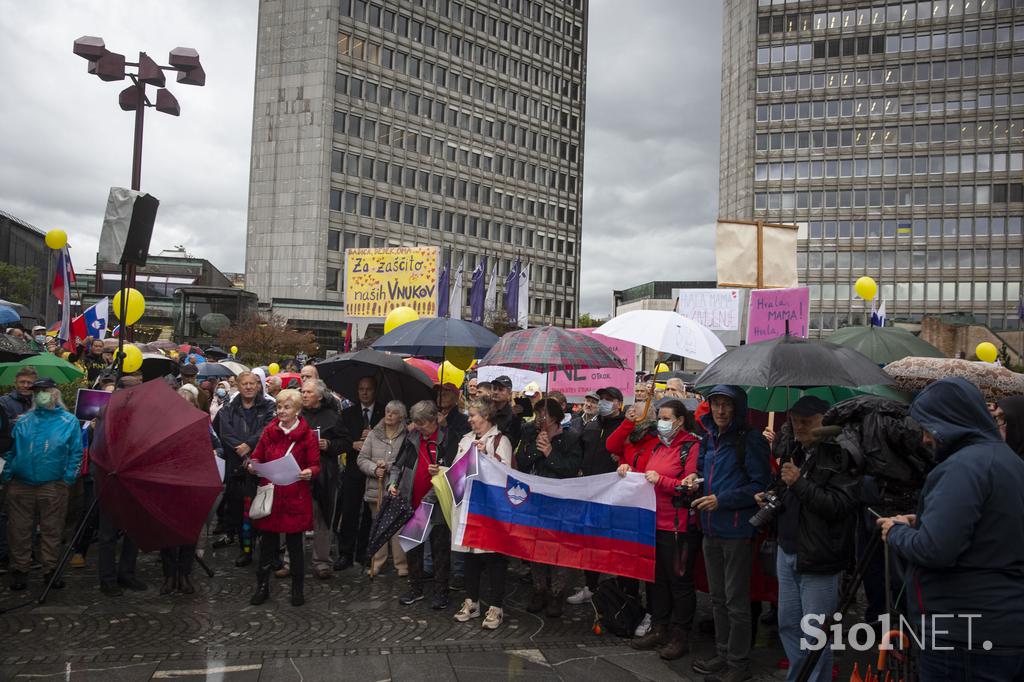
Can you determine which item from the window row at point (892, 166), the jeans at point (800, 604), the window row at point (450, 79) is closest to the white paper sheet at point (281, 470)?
the jeans at point (800, 604)

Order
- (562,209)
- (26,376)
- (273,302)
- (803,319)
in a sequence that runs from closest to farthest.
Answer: (26,376) < (803,319) < (273,302) < (562,209)

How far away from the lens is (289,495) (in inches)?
283

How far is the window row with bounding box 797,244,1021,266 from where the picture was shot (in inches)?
3150

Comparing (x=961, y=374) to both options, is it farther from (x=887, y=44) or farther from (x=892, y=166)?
(x=887, y=44)

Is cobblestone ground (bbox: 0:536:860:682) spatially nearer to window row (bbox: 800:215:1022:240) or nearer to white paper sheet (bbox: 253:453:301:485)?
white paper sheet (bbox: 253:453:301:485)

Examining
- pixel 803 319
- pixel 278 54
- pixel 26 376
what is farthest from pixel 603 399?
pixel 278 54

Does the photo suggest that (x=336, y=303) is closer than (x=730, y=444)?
No

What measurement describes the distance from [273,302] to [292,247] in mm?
5662

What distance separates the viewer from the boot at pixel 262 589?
7.13 metres

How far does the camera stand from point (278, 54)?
71.1 metres

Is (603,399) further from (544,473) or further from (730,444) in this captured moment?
(730,444)

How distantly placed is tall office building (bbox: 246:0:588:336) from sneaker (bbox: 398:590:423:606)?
61.4 m

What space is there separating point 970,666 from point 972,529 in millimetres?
601

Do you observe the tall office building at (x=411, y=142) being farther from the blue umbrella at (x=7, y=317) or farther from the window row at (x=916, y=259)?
the blue umbrella at (x=7, y=317)
